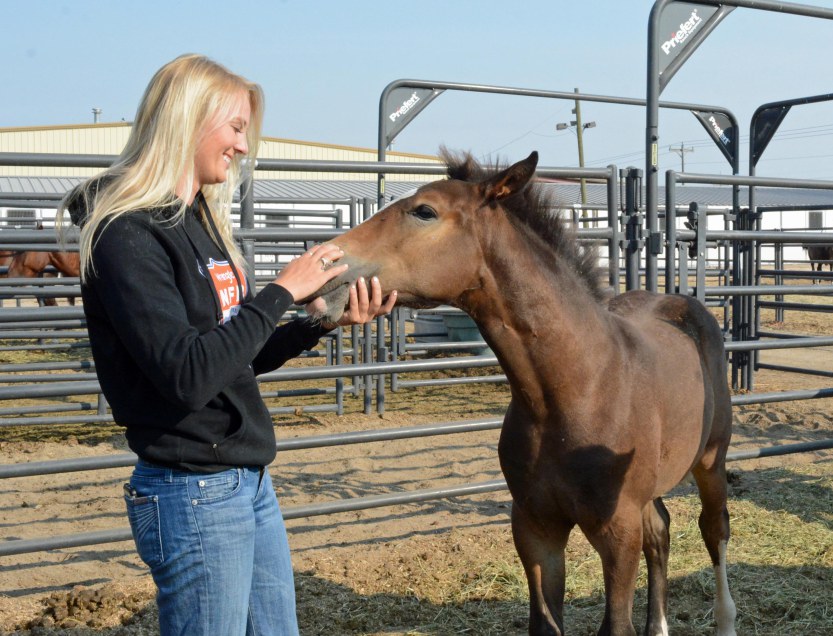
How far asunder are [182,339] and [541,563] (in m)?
1.62

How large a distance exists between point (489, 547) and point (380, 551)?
0.56 meters

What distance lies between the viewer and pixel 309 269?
181 cm

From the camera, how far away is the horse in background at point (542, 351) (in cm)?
239

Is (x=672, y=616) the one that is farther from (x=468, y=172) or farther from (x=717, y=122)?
(x=717, y=122)

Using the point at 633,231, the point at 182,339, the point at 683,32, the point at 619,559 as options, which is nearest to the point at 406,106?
the point at 683,32

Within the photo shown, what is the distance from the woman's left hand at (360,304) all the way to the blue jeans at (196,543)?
1.83ft

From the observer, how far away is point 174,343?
1531mm

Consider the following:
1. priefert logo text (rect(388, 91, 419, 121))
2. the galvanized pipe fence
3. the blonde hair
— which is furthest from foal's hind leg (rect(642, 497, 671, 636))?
priefert logo text (rect(388, 91, 419, 121))

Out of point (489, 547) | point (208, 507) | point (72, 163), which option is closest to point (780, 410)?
point (489, 547)

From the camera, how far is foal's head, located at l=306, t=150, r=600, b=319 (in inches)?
91.8

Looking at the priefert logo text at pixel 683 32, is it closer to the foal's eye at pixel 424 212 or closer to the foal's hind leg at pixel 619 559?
the foal's eye at pixel 424 212

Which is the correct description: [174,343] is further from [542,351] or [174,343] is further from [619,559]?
[619,559]

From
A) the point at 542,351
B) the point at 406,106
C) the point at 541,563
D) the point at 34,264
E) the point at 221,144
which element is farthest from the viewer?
the point at 34,264

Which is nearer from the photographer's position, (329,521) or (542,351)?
(542,351)
